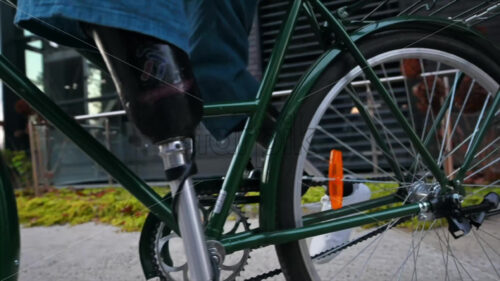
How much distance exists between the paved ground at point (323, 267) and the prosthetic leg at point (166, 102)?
1.98 ft

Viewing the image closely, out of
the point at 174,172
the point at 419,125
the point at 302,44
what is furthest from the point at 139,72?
the point at 419,125

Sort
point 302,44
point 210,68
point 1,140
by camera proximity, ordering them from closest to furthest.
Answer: point 1,140, point 210,68, point 302,44

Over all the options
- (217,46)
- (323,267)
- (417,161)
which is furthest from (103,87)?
(323,267)

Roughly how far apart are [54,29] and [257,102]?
20.4 inches

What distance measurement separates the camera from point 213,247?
98 centimetres

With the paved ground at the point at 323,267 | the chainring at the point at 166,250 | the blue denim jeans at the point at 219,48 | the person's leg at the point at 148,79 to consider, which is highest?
the blue denim jeans at the point at 219,48

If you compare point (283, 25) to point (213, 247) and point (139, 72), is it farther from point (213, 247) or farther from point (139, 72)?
point (213, 247)

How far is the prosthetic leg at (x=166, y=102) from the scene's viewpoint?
767 mm

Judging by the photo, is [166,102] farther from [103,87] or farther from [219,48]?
[103,87]

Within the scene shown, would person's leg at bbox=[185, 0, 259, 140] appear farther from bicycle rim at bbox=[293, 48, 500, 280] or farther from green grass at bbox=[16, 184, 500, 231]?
green grass at bbox=[16, 184, 500, 231]

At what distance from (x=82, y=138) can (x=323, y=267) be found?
1318 millimetres

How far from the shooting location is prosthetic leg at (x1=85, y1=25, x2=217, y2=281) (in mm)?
767

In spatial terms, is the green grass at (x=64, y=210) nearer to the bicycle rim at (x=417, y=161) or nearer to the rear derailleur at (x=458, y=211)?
the bicycle rim at (x=417, y=161)

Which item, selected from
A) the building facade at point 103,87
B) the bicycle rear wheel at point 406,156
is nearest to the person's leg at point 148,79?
the building facade at point 103,87
